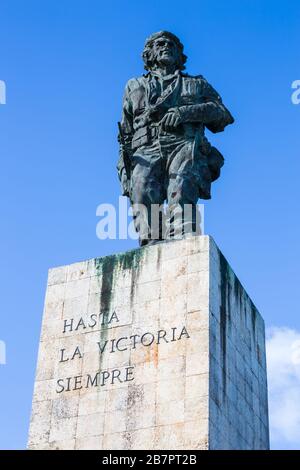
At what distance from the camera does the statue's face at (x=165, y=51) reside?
1656 centimetres

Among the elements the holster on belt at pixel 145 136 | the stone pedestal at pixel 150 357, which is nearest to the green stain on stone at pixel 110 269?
the stone pedestal at pixel 150 357

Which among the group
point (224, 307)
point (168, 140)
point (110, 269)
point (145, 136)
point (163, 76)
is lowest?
point (224, 307)

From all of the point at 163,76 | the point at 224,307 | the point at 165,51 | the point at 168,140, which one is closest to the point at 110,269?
the point at 224,307

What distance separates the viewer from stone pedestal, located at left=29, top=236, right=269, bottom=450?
12.7 m

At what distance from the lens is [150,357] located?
13297 mm

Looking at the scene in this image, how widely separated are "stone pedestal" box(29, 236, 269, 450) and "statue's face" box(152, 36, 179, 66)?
159 inches

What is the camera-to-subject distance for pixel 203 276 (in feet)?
44.6

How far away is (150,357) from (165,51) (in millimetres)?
6141

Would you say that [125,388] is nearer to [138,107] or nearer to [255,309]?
[255,309]

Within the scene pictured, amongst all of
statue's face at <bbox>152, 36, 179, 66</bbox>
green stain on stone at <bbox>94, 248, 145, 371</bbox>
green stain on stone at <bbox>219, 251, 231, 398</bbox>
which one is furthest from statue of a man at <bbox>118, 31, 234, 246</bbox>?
green stain on stone at <bbox>219, 251, 231, 398</bbox>

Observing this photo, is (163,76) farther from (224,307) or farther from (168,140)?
(224,307)

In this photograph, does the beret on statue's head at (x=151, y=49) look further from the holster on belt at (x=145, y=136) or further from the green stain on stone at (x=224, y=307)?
the green stain on stone at (x=224, y=307)

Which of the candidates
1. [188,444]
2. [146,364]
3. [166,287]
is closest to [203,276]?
[166,287]

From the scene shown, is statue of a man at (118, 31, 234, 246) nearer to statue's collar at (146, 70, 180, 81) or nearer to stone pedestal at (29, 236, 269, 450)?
statue's collar at (146, 70, 180, 81)
